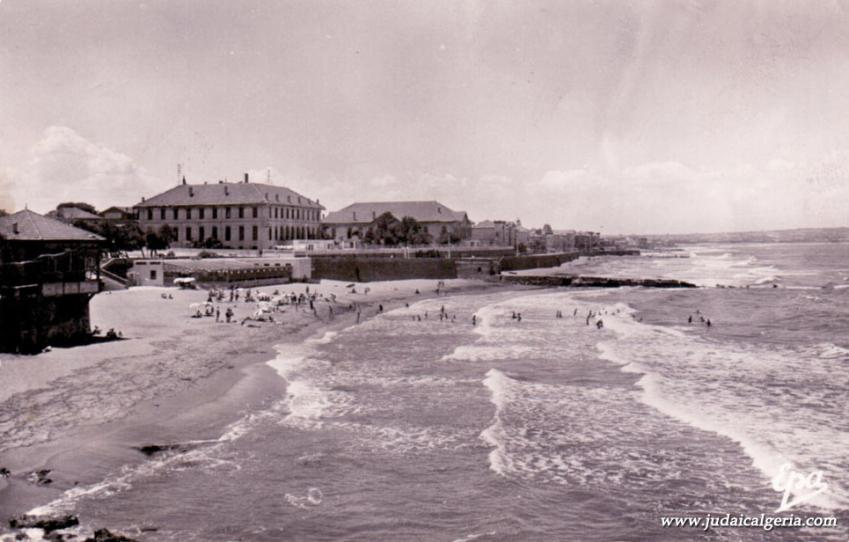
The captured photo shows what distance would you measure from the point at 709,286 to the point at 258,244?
44.8m

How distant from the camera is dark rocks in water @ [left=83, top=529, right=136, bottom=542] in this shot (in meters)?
9.82

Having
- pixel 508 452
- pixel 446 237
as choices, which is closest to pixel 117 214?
pixel 446 237

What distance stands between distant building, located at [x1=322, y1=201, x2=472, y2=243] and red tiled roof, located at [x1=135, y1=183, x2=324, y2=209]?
545 inches

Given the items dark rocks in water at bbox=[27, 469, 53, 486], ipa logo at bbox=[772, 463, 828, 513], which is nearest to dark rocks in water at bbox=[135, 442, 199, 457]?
dark rocks in water at bbox=[27, 469, 53, 486]

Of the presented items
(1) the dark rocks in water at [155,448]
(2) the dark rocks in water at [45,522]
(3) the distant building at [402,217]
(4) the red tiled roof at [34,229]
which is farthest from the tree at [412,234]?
(2) the dark rocks in water at [45,522]

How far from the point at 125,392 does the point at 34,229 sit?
326 inches

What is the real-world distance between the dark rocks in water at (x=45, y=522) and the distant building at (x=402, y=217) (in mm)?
80880

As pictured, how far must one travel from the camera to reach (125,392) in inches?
746

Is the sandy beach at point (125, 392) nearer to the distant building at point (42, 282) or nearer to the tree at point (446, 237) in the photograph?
the distant building at point (42, 282)

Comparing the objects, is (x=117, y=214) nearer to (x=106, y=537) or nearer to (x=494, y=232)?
(x=494, y=232)

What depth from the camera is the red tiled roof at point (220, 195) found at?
7619 cm

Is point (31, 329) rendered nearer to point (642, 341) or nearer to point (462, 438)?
point (462, 438)

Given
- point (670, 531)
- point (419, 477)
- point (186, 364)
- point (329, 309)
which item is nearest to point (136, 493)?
point (419, 477)

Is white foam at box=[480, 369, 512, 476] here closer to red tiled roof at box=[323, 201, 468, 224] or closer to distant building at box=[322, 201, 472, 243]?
distant building at box=[322, 201, 472, 243]
